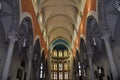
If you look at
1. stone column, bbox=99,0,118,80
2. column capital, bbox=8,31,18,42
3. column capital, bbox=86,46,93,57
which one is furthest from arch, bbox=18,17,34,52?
stone column, bbox=99,0,118,80

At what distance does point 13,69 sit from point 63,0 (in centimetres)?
1106

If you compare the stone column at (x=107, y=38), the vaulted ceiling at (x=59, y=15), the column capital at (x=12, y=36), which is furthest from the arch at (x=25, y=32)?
the stone column at (x=107, y=38)

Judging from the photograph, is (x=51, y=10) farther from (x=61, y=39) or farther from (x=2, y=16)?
(x=61, y=39)

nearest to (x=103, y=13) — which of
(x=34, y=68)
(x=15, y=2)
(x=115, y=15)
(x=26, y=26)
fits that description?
(x=115, y=15)

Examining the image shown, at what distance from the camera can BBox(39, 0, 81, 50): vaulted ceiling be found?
21.6 metres

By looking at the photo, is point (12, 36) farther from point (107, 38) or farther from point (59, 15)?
point (59, 15)

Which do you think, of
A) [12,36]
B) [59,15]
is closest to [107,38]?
[12,36]

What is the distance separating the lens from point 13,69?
17547 mm

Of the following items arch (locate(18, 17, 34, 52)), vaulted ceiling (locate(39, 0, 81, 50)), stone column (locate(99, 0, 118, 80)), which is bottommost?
stone column (locate(99, 0, 118, 80))

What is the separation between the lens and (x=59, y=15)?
86.0 ft

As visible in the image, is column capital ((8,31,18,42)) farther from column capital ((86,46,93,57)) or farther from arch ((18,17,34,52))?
column capital ((86,46,93,57))

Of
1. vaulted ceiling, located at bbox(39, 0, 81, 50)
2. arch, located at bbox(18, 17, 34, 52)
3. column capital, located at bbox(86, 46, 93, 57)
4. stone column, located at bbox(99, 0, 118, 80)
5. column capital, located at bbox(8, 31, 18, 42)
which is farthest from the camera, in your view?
vaulted ceiling, located at bbox(39, 0, 81, 50)

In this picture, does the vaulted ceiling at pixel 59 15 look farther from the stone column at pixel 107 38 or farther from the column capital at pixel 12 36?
the column capital at pixel 12 36

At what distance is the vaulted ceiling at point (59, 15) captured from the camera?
70.8ft
